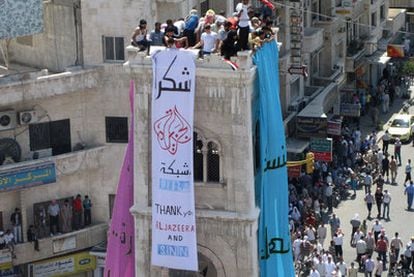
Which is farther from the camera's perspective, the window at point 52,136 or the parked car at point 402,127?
the parked car at point 402,127

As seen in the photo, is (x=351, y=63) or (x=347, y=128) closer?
(x=347, y=128)

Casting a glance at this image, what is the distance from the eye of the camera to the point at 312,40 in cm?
6994

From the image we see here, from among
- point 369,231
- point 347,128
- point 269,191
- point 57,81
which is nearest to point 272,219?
point 269,191

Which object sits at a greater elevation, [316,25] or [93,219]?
[316,25]

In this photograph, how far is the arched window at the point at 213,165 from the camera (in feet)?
123

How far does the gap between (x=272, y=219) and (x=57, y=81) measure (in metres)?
16.1

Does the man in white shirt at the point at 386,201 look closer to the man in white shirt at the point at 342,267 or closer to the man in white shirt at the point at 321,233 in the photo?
the man in white shirt at the point at 321,233

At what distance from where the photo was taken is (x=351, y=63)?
8012 cm

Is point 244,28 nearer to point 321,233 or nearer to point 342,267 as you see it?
point 342,267

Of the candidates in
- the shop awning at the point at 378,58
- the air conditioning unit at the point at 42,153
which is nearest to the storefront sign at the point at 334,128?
the shop awning at the point at 378,58

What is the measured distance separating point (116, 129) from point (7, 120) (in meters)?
4.70

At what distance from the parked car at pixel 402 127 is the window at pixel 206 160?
3589 cm

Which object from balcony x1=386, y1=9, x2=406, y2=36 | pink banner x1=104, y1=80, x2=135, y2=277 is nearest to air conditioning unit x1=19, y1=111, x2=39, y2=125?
pink banner x1=104, y1=80, x2=135, y2=277

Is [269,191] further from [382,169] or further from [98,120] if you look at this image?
[382,169]
